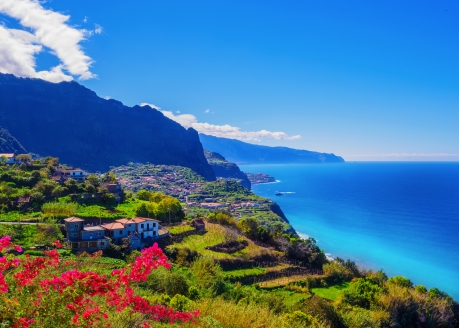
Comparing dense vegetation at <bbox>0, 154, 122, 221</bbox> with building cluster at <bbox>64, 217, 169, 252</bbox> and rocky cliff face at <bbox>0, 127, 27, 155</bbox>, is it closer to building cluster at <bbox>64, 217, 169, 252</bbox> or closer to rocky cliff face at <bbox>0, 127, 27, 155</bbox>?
building cluster at <bbox>64, 217, 169, 252</bbox>

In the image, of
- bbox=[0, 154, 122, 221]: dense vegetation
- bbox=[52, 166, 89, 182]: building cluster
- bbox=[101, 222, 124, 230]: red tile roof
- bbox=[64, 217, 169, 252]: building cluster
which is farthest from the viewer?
bbox=[52, 166, 89, 182]: building cluster

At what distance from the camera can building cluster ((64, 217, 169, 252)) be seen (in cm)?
3028

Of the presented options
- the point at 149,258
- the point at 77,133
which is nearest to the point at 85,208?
the point at 149,258

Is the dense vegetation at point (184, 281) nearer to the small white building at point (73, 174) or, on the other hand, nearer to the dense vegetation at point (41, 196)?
the dense vegetation at point (41, 196)

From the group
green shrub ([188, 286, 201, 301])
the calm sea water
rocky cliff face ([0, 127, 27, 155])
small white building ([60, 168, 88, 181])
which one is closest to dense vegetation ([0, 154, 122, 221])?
small white building ([60, 168, 88, 181])

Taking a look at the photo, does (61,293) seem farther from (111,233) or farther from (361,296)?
(111,233)

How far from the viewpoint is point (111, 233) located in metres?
32.2

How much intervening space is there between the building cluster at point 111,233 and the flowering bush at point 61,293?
25266 mm

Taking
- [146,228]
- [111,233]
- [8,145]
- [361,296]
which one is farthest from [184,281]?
[8,145]

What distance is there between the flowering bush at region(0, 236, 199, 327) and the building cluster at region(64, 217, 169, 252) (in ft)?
82.9

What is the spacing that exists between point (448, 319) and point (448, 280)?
31639 mm

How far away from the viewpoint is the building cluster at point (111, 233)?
3028 centimetres

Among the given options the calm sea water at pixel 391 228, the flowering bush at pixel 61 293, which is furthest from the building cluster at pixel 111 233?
the calm sea water at pixel 391 228

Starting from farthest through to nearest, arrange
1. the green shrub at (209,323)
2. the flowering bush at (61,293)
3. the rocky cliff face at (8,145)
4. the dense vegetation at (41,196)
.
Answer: the rocky cliff face at (8,145)
the dense vegetation at (41,196)
the green shrub at (209,323)
the flowering bush at (61,293)
